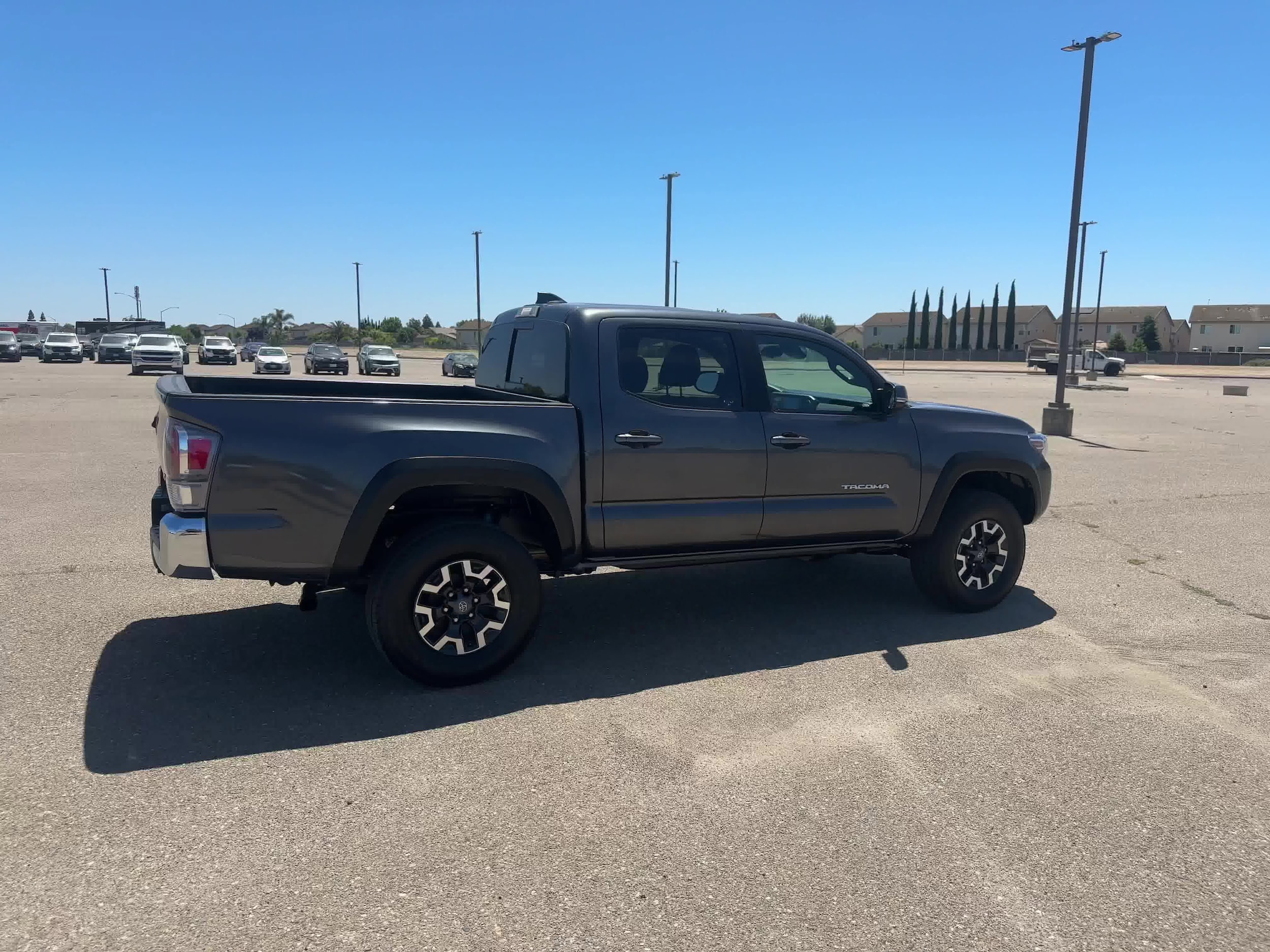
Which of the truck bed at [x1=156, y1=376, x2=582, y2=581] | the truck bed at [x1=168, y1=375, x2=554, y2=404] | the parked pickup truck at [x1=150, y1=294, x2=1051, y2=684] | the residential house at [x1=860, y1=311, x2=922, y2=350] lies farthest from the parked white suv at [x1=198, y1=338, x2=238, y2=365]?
the residential house at [x1=860, y1=311, x2=922, y2=350]

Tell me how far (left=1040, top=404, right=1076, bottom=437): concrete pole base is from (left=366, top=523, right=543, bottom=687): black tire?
15.2 metres

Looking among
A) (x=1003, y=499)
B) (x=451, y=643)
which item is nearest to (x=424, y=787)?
(x=451, y=643)

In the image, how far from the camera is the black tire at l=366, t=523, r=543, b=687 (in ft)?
14.3

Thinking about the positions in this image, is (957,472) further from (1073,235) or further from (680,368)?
(1073,235)

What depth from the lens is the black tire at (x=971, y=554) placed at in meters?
5.88

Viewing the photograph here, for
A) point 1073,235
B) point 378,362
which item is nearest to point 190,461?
point 1073,235

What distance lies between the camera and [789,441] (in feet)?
17.2

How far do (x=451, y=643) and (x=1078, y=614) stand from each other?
4.12 meters

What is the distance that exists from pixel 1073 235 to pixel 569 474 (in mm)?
14843

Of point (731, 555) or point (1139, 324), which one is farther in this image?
point (1139, 324)

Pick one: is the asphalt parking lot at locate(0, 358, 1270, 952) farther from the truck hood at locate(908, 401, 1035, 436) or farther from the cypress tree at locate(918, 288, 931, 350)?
the cypress tree at locate(918, 288, 931, 350)

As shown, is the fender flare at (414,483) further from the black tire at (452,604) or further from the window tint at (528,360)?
the window tint at (528,360)

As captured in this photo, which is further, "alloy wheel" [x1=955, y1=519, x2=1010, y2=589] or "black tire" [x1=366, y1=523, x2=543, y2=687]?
"alloy wheel" [x1=955, y1=519, x2=1010, y2=589]

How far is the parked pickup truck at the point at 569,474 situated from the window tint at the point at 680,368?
12 millimetres
